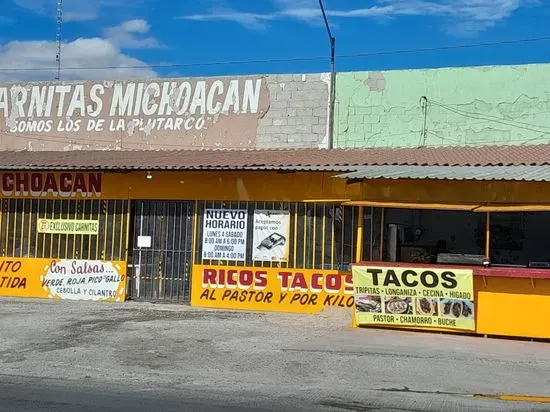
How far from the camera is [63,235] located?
17422 mm

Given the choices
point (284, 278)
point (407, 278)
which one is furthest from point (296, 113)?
point (407, 278)

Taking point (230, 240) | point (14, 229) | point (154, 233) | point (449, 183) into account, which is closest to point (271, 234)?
point (230, 240)

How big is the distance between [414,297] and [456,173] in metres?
2.32

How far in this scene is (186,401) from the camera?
24.9ft

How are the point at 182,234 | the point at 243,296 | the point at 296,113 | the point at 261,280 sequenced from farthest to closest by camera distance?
the point at 296,113
the point at 182,234
the point at 243,296
the point at 261,280

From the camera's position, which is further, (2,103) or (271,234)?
(2,103)

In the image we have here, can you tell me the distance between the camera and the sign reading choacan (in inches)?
692

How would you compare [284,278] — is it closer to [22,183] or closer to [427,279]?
[427,279]

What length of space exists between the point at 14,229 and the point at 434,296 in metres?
10.7

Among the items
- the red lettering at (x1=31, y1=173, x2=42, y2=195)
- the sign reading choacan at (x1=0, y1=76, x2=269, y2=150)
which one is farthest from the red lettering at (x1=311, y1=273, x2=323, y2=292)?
the red lettering at (x1=31, y1=173, x2=42, y2=195)

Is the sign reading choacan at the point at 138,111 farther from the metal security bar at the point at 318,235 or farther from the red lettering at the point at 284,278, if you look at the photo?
the red lettering at the point at 284,278

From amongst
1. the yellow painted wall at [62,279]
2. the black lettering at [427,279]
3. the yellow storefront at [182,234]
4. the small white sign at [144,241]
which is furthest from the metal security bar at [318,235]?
the yellow painted wall at [62,279]

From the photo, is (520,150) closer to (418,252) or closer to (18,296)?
(418,252)

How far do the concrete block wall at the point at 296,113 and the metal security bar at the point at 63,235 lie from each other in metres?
3.85
